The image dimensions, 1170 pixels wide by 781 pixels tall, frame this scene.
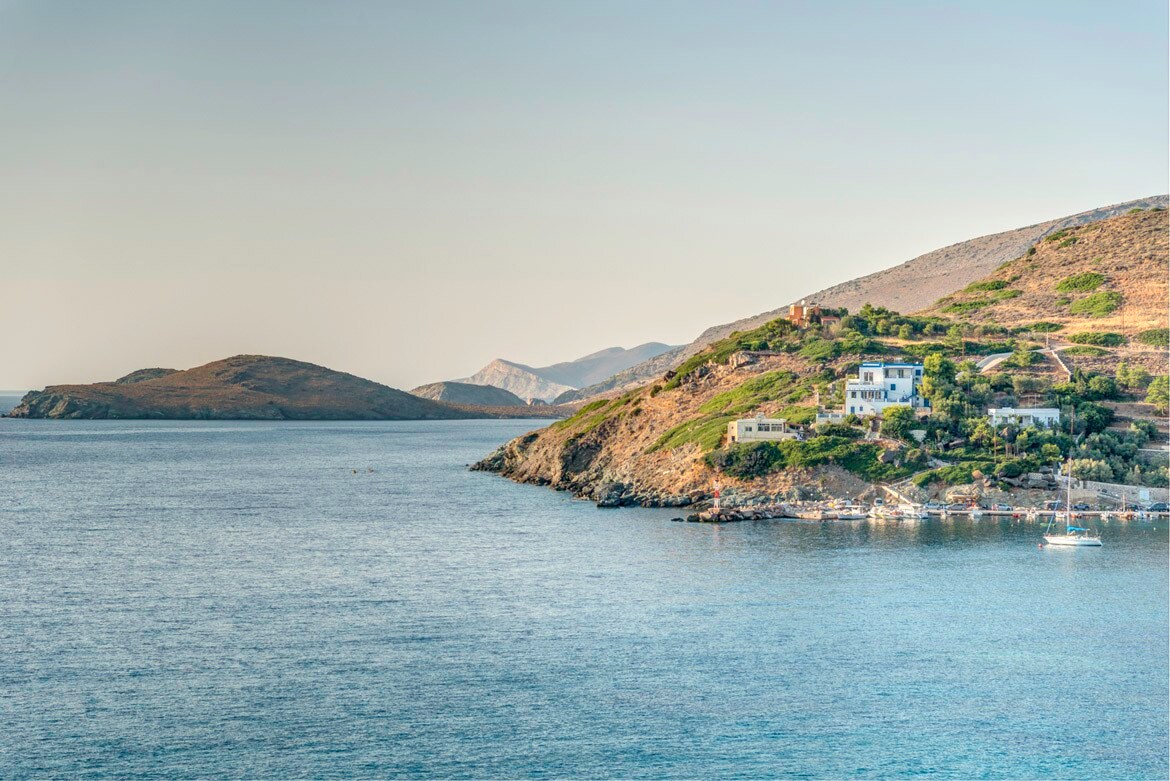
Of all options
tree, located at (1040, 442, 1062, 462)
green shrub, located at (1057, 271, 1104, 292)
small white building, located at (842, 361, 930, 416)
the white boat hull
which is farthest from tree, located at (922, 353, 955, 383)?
green shrub, located at (1057, 271, 1104, 292)

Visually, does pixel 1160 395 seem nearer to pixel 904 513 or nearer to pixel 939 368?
pixel 939 368

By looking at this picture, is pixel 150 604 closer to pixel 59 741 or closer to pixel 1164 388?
pixel 59 741

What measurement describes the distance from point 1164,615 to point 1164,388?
69460mm

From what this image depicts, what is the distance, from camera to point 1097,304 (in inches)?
7023

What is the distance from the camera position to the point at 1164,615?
62.8m

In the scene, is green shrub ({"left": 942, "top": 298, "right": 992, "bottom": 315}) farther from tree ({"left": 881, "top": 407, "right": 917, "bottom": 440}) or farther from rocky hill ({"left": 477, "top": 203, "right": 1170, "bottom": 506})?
tree ({"left": 881, "top": 407, "right": 917, "bottom": 440})

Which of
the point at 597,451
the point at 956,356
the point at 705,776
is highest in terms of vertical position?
the point at 956,356

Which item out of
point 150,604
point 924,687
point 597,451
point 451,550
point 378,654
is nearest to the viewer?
point 924,687

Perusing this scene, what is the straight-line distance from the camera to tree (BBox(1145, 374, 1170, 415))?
121 metres

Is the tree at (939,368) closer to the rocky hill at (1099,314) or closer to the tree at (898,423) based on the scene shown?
the tree at (898,423)

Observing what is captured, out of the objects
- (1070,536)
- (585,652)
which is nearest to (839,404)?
(1070,536)

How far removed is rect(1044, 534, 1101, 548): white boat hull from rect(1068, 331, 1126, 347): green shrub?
73860 millimetres

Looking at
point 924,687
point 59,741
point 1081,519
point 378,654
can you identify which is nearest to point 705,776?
point 924,687

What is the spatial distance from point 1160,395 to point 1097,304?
196 ft
